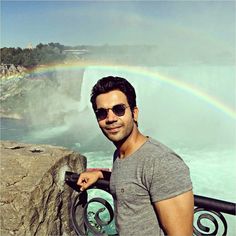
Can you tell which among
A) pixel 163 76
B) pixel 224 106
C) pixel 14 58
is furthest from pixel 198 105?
pixel 14 58

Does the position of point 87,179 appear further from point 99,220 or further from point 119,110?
point 119,110

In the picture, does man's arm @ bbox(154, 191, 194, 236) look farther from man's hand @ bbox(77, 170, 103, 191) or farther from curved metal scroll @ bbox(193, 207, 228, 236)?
man's hand @ bbox(77, 170, 103, 191)

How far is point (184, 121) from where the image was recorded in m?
25.0

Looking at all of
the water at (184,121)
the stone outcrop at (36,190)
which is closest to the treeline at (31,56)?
the water at (184,121)

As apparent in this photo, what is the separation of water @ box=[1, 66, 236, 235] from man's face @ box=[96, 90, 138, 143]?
31.9 ft

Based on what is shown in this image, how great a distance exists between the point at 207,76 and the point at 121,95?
82.4ft

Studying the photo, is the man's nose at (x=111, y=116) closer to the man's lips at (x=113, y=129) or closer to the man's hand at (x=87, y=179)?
the man's lips at (x=113, y=129)

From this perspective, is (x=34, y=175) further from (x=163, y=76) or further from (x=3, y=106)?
(x=3, y=106)

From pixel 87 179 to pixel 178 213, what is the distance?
0.77 meters

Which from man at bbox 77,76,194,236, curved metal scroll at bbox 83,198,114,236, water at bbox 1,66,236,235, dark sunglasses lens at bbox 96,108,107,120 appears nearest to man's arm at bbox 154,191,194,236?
man at bbox 77,76,194,236

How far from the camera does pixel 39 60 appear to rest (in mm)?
53656

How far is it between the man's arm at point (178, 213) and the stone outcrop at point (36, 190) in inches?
30.0

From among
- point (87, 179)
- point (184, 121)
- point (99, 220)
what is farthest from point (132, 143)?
point (184, 121)

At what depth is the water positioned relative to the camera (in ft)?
45.6
